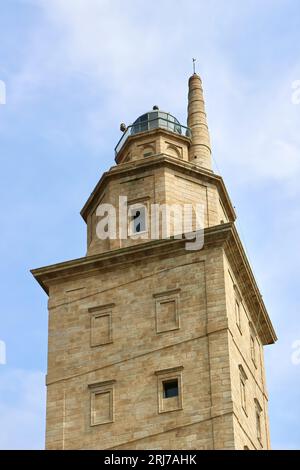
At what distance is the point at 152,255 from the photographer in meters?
49.1

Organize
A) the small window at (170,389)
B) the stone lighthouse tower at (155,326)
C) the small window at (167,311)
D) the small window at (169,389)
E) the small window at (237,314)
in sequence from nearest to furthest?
the stone lighthouse tower at (155,326), the small window at (169,389), the small window at (170,389), the small window at (167,311), the small window at (237,314)

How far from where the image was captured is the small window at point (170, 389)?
4603 centimetres

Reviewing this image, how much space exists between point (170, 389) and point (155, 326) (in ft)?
9.30

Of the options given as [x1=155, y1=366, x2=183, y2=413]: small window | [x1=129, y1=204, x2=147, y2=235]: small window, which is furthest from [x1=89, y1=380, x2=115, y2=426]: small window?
[x1=129, y1=204, x2=147, y2=235]: small window

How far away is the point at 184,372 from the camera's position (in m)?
46.2

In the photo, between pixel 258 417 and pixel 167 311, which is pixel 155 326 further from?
pixel 258 417

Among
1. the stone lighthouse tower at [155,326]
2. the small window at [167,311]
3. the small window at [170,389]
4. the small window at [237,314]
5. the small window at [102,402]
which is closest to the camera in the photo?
the stone lighthouse tower at [155,326]

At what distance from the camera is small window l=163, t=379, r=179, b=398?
4603cm

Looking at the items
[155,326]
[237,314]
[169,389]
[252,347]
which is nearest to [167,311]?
[155,326]

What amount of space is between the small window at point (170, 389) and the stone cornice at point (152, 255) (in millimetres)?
5562

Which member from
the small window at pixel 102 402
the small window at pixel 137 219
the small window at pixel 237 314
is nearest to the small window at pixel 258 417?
the small window at pixel 237 314

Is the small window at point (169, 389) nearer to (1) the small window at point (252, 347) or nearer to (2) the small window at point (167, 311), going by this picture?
(2) the small window at point (167, 311)
